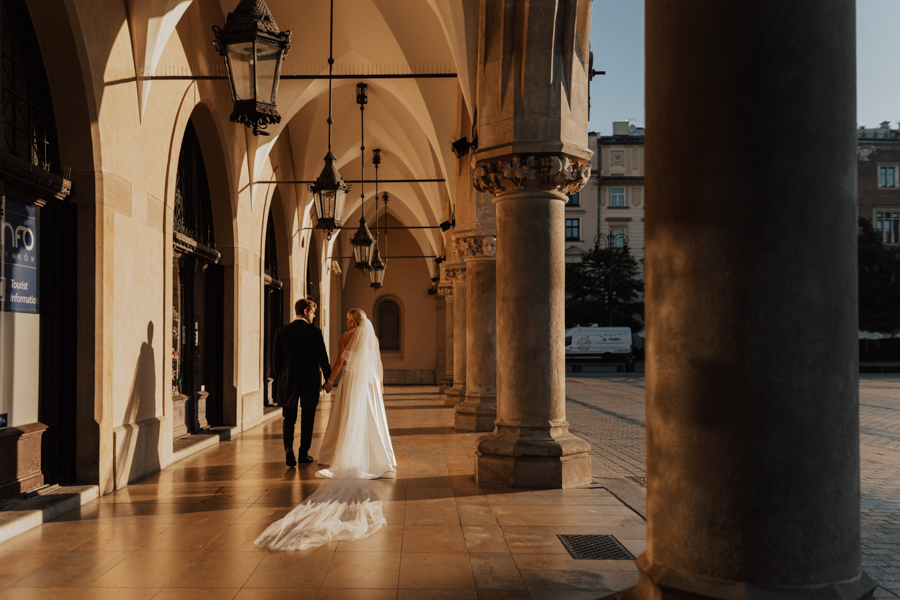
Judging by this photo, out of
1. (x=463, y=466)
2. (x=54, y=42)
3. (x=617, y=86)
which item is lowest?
(x=463, y=466)

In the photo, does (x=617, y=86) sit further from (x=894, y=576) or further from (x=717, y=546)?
(x=717, y=546)

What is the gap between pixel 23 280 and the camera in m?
6.23

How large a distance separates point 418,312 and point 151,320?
75.9 ft

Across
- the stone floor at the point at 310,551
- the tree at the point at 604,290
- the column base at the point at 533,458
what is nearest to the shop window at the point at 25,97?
the stone floor at the point at 310,551

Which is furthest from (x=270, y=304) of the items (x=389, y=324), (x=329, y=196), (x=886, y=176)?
(x=886, y=176)

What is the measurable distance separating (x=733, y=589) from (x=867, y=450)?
30.1ft

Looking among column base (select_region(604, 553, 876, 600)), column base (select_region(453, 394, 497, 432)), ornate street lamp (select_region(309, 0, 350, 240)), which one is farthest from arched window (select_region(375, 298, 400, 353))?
column base (select_region(604, 553, 876, 600))

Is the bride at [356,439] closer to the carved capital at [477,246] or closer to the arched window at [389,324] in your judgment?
the carved capital at [477,246]

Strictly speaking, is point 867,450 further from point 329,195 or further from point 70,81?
point 70,81

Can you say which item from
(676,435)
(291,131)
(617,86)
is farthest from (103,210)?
(291,131)

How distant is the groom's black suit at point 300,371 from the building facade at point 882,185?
47.1 m

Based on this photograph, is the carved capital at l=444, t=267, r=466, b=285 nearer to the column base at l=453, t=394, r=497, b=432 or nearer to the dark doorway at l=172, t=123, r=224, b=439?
the column base at l=453, t=394, r=497, b=432

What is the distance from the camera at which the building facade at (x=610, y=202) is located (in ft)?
172

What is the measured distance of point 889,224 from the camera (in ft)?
153
